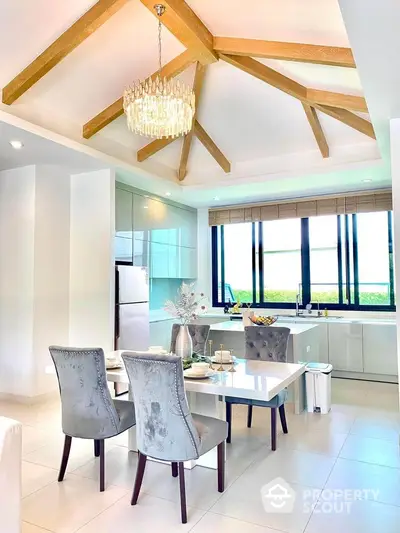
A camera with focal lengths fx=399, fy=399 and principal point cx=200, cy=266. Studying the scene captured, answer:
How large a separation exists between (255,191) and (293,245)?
1.27 m

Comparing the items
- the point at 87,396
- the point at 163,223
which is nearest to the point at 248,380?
the point at 87,396

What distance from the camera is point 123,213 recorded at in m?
5.36

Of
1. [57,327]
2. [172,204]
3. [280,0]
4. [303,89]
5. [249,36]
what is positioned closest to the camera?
[280,0]

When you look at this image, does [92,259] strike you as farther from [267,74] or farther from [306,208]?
[306,208]

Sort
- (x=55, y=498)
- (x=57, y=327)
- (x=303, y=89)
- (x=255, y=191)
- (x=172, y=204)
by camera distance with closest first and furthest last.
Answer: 1. (x=55, y=498)
2. (x=303, y=89)
3. (x=57, y=327)
4. (x=255, y=191)
5. (x=172, y=204)

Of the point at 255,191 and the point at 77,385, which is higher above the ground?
the point at 255,191

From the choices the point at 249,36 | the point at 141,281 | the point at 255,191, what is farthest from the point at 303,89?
the point at 141,281

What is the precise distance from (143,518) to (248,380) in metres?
0.99

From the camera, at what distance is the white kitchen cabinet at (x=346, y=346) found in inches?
212

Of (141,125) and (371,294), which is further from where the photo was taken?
(371,294)

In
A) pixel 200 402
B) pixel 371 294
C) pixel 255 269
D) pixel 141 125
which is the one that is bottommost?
pixel 200 402

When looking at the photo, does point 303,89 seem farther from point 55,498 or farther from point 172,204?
point 55,498

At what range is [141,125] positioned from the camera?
3.13 meters

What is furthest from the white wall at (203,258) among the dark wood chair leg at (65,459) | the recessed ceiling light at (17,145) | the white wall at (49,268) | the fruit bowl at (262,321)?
the dark wood chair leg at (65,459)
